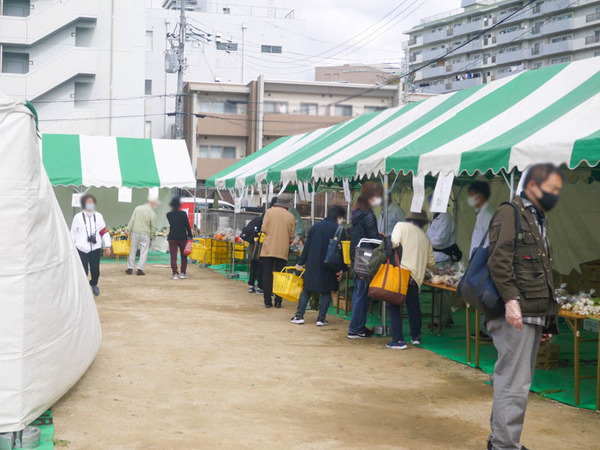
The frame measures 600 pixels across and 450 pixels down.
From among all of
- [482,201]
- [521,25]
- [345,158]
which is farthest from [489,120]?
[521,25]

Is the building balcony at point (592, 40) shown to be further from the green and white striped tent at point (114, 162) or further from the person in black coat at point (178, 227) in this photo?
the person in black coat at point (178, 227)

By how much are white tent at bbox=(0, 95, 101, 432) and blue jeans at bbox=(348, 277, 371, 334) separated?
4.11 meters

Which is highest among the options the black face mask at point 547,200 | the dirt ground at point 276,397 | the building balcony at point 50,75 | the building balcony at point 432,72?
the building balcony at point 432,72

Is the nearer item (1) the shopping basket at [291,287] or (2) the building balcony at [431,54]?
(1) the shopping basket at [291,287]

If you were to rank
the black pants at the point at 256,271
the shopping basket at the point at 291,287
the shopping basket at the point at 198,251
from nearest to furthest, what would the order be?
the shopping basket at the point at 291,287 → the black pants at the point at 256,271 → the shopping basket at the point at 198,251

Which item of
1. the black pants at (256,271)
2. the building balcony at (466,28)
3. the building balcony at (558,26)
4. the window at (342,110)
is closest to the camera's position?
the black pants at (256,271)

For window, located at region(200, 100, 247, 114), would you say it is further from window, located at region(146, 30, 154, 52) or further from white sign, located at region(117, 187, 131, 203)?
white sign, located at region(117, 187, 131, 203)

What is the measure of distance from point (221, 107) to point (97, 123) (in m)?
11.7

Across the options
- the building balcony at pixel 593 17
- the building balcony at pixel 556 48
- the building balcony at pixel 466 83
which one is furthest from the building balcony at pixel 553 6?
the building balcony at pixel 466 83

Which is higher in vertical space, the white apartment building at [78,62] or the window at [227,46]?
the window at [227,46]

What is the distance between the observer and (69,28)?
104 ft

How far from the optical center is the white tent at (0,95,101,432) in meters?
4.33

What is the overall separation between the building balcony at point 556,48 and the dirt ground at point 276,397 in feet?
176

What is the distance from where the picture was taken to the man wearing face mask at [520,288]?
4043mm
